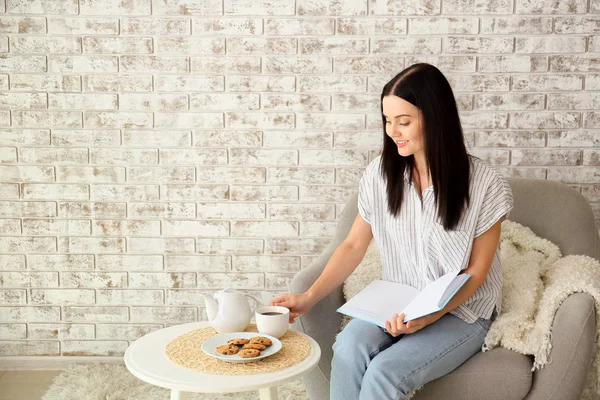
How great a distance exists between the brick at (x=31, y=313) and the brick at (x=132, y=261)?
0.96ft

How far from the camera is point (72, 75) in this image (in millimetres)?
2465

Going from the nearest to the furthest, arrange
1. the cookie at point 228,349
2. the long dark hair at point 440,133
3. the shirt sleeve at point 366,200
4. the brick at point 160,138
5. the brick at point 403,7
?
the cookie at point 228,349 < the long dark hair at point 440,133 < the shirt sleeve at point 366,200 < the brick at point 403,7 < the brick at point 160,138

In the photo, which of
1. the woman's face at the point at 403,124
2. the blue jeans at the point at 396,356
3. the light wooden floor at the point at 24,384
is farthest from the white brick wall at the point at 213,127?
the blue jeans at the point at 396,356

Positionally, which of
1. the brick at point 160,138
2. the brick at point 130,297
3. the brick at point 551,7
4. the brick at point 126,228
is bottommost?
the brick at point 130,297

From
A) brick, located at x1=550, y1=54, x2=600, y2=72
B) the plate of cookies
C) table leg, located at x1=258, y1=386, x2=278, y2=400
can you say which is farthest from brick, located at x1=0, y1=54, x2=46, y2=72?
brick, located at x1=550, y1=54, x2=600, y2=72

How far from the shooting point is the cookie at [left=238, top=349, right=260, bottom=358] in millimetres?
1402

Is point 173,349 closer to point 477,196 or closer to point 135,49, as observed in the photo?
point 477,196

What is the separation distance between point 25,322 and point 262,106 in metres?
1.33

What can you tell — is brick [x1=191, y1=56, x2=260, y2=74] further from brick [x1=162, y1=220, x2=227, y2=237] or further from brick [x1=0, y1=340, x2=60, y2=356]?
brick [x1=0, y1=340, x2=60, y2=356]

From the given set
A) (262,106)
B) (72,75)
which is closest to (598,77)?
(262,106)

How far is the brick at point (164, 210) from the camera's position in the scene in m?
2.52

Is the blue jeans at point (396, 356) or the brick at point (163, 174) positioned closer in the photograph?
the blue jeans at point (396, 356)

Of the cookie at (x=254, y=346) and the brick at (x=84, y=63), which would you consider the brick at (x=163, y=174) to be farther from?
the cookie at (x=254, y=346)

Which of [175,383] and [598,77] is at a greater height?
[598,77]
